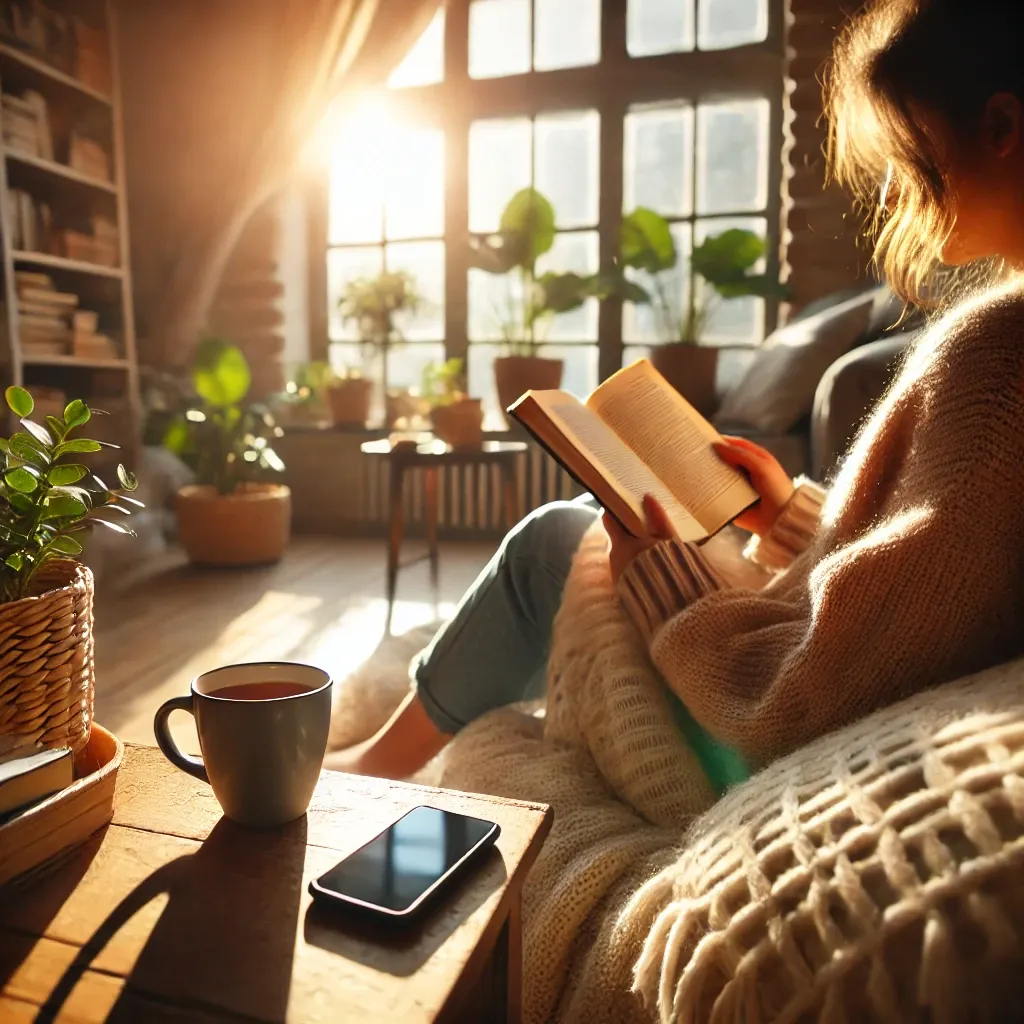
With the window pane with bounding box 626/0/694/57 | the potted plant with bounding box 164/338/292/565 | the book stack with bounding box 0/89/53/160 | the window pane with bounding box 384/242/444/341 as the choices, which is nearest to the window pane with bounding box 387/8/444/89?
the window pane with bounding box 384/242/444/341

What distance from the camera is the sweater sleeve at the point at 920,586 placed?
54 centimetres

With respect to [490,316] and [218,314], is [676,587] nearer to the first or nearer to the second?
[490,316]

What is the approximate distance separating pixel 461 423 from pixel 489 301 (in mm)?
1250

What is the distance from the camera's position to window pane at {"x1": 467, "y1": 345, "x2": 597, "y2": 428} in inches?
139

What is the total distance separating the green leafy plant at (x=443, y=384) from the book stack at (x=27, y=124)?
4.85 feet

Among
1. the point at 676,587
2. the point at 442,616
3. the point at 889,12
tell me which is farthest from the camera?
the point at 442,616

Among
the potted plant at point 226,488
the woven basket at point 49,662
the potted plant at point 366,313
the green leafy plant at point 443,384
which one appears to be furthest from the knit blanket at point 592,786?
the potted plant at point 366,313

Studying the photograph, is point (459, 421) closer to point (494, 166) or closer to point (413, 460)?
point (413, 460)

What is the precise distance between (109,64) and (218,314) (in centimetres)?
100

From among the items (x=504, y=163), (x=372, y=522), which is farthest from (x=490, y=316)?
(x=372, y=522)

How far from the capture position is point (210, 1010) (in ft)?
1.10

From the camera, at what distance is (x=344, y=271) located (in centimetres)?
384

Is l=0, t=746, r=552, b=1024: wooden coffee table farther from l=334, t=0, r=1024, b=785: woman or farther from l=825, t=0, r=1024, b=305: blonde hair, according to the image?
l=825, t=0, r=1024, b=305: blonde hair

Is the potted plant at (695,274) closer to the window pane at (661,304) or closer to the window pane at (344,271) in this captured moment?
the window pane at (661,304)
